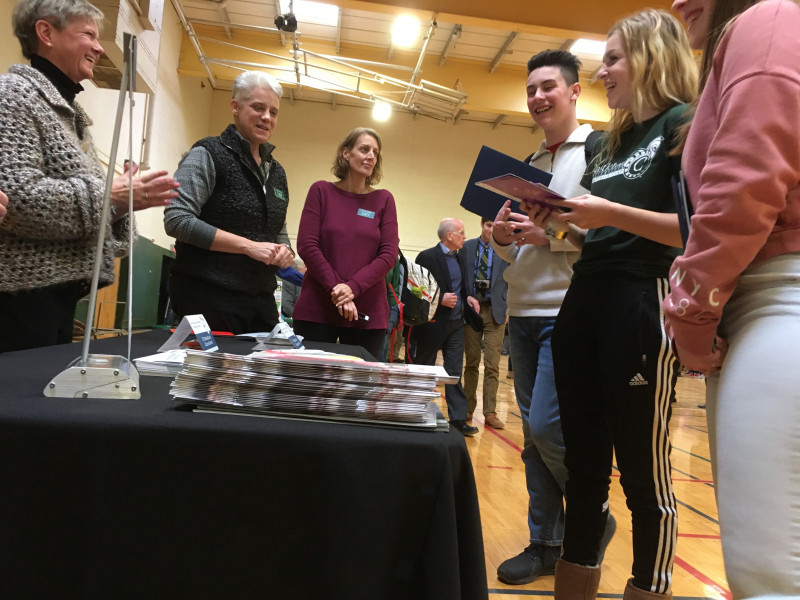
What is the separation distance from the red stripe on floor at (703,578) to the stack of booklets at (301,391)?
160 cm

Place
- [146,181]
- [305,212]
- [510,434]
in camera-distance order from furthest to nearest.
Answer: [510,434]
[305,212]
[146,181]

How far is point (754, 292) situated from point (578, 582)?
0.92m

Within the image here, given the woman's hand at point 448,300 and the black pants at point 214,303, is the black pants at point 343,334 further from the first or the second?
the woman's hand at point 448,300

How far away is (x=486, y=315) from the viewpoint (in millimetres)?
4621

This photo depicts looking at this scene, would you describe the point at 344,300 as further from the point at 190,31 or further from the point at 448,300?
the point at 190,31

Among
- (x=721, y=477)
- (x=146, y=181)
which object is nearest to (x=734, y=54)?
(x=721, y=477)

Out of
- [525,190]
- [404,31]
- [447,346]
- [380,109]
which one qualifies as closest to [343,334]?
[525,190]

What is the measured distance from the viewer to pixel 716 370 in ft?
2.70

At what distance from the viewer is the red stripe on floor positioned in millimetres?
1797

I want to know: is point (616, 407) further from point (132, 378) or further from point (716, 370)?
point (132, 378)

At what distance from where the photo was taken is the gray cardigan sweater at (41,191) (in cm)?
123

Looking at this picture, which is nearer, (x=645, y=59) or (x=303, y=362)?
(x=303, y=362)

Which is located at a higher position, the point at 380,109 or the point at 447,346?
the point at 380,109

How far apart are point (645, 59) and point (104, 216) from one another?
1.20 m
